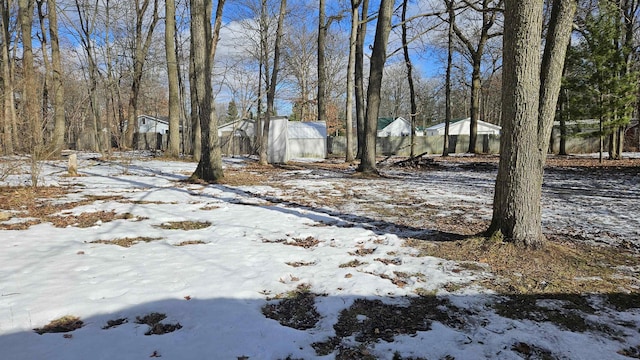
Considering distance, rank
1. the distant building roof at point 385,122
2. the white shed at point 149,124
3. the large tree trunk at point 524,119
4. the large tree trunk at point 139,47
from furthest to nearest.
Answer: the distant building roof at point 385,122 < the white shed at point 149,124 < the large tree trunk at point 139,47 < the large tree trunk at point 524,119

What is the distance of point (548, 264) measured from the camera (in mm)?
3396

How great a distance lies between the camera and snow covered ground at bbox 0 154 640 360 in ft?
→ 7.09

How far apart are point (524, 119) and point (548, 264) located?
141 centimetres

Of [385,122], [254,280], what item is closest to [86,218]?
[254,280]

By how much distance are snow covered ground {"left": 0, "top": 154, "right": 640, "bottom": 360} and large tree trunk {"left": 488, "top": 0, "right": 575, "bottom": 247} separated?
2.61 ft

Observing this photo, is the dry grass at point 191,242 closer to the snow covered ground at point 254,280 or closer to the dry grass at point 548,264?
the snow covered ground at point 254,280

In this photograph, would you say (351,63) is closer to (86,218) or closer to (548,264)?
(86,218)

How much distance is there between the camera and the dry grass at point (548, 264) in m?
2.99

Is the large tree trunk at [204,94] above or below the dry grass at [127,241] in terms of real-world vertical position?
above

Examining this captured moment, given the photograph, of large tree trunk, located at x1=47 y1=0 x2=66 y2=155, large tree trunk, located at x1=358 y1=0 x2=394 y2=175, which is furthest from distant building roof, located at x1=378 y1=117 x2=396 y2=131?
large tree trunk, located at x1=358 y1=0 x2=394 y2=175

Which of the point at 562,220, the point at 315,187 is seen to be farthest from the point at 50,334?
the point at 315,187

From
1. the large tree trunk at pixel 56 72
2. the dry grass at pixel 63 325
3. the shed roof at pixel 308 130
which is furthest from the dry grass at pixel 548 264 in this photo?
the shed roof at pixel 308 130

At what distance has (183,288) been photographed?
116 inches

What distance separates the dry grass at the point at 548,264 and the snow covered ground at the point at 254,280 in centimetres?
23
